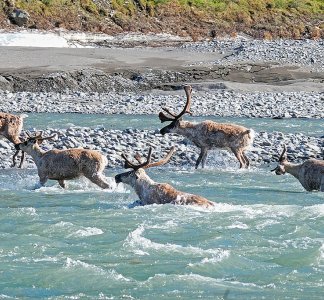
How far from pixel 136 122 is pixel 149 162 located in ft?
34.6

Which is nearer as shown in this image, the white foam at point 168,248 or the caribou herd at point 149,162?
the white foam at point 168,248

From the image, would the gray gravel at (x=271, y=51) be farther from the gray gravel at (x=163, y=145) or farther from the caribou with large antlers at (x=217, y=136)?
the caribou with large antlers at (x=217, y=136)

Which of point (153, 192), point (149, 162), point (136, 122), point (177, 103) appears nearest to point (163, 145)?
point (136, 122)

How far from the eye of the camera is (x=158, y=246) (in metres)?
10.6

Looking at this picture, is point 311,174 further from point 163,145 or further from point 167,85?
point 167,85

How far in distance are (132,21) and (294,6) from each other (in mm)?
12520

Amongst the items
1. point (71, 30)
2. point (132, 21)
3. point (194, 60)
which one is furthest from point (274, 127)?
point (132, 21)

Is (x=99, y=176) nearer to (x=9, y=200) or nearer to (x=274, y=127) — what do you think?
(x=9, y=200)

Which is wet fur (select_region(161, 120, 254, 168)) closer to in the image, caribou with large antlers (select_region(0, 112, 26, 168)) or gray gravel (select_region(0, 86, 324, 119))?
caribou with large antlers (select_region(0, 112, 26, 168))

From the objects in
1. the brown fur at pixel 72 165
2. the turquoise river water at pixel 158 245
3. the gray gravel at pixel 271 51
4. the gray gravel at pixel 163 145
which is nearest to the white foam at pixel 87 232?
the turquoise river water at pixel 158 245

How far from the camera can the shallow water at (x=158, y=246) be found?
914cm

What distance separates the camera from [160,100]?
2761 cm

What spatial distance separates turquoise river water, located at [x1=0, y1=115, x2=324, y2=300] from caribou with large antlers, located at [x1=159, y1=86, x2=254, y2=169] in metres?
2.68

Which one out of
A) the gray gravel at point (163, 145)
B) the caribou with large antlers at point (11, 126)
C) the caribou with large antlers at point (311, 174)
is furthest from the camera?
the gray gravel at point (163, 145)
